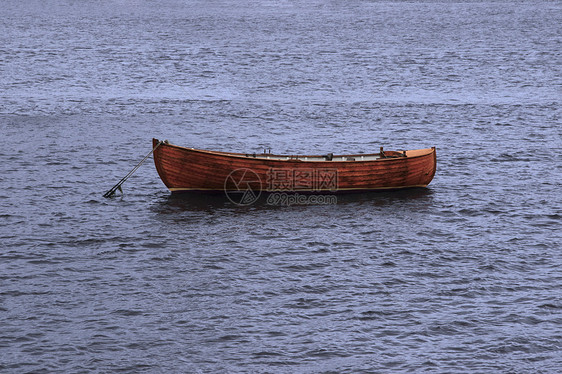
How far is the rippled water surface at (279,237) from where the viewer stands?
2698 cm

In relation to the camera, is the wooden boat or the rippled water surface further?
the wooden boat

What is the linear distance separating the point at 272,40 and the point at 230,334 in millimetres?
100197

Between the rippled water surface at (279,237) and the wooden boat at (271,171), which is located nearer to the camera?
the rippled water surface at (279,237)

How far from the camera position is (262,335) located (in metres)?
27.7

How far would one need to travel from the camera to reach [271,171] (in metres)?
41.8

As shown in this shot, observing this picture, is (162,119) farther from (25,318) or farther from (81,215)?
(25,318)

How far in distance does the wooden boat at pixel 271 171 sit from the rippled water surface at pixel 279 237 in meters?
1.20

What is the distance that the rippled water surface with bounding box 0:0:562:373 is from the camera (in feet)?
88.5

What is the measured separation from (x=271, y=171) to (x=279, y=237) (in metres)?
5.51

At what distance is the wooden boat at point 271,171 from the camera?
41375 millimetres

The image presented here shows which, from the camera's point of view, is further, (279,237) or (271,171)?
(271,171)

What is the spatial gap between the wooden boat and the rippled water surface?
120cm

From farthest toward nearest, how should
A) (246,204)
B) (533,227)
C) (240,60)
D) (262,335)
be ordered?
(240,60)
(246,204)
(533,227)
(262,335)

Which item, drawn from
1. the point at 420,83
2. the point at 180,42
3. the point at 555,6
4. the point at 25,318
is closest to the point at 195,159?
the point at 25,318
